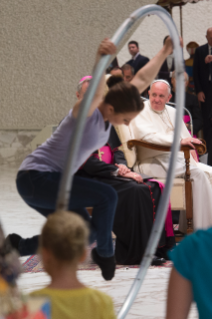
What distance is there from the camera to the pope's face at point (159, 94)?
7.54 feet

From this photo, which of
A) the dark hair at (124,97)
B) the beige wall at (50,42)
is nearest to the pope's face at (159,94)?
the beige wall at (50,42)

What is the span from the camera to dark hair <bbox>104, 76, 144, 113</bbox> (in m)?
1.11

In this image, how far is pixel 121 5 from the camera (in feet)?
13.0

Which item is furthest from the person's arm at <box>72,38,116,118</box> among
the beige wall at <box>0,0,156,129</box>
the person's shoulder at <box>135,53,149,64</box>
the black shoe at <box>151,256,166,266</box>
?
the person's shoulder at <box>135,53,149,64</box>

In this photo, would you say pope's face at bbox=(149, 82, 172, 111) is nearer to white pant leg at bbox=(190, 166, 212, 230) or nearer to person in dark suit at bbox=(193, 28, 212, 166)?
white pant leg at bbox=(190, 166, 212, 230)

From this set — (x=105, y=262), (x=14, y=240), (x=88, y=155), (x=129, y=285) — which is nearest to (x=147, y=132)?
(x=129, y=285)

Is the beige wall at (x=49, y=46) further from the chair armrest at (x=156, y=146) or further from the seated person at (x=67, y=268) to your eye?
the seated person at (x=67, y=268)

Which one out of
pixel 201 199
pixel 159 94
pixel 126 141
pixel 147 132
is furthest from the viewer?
pixel 201 199

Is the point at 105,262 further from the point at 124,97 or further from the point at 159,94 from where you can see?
the point at 159,94

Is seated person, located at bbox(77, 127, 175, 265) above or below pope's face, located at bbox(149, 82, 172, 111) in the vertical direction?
below

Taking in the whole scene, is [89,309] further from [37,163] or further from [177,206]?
[177,206]

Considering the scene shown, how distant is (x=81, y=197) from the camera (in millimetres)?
1239

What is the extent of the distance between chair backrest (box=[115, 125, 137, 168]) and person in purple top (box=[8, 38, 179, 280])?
3.74 ft

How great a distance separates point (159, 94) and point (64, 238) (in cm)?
161
